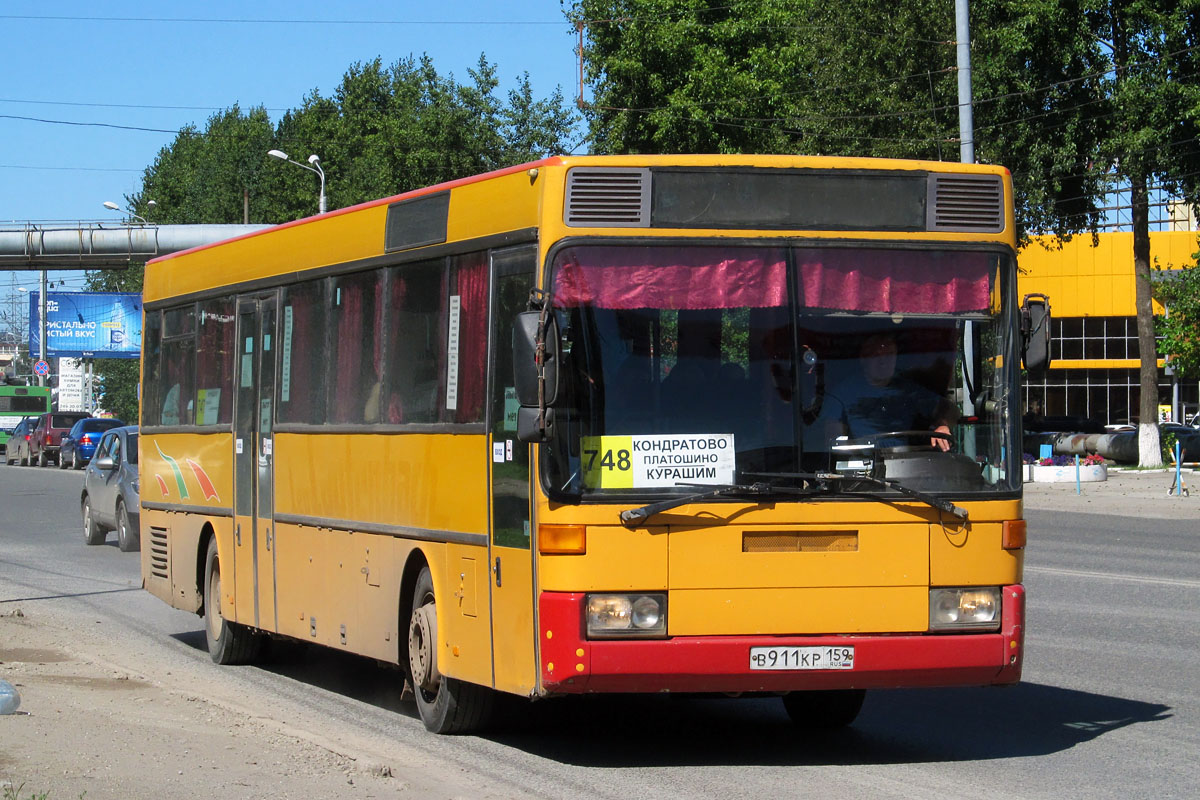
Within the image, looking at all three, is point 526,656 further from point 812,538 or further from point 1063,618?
point 1063,618

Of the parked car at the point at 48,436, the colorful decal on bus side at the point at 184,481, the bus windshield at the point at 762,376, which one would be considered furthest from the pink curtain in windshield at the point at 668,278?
the parked car at the point at 48,436

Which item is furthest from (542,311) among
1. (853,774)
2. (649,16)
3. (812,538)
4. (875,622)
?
(649,16)

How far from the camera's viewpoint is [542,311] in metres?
→ 6.88

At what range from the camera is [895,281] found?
7.43 m

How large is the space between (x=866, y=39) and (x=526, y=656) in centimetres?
3813

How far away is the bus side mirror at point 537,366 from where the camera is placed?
22.4 feet

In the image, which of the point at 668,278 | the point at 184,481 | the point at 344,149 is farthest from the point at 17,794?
the point at 344,149

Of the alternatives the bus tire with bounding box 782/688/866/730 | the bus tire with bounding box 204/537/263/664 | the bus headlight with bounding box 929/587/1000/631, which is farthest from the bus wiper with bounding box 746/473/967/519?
the bus tire with bounding box 204/537/263/664

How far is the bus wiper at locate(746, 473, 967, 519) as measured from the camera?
709cm

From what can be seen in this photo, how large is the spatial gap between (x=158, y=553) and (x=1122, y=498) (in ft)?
78.8

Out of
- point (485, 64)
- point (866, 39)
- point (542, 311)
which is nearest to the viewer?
point (542, 311)

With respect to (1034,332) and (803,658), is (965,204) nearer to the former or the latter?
(1034,332)

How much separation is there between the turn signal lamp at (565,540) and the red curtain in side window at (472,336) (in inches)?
41.4

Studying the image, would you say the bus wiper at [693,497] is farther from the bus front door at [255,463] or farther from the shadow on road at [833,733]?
the bus front door at [255,463]
